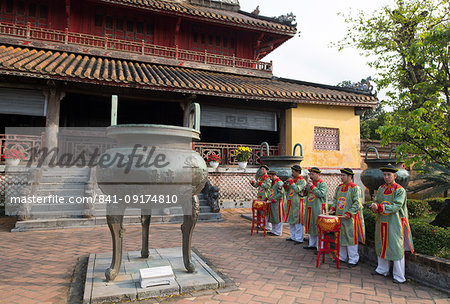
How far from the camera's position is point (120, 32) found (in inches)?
482

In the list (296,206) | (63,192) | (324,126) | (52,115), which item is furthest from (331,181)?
(52,115)

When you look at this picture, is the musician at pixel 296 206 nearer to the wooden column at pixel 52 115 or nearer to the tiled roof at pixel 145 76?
the tiled roof at pixel 145 76

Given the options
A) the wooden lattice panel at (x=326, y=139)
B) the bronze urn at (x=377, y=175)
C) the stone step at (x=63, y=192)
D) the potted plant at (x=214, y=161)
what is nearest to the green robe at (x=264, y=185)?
the bronze urn at (x=377, y=175)

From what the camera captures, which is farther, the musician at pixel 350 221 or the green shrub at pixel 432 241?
the musician at pixel 350 221

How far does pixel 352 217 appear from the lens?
4594 mm

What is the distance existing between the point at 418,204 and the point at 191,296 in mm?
7323

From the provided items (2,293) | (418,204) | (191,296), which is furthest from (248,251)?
(418,204)

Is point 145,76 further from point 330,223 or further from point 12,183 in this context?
point 330,223

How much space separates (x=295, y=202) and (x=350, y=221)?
5.57 ft

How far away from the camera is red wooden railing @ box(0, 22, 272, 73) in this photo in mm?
10406

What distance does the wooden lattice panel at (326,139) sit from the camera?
12188 millimetres

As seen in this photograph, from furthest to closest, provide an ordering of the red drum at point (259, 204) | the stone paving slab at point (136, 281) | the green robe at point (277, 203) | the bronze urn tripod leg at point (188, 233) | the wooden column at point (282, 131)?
1. the wooden column at point (282, 131)
2. the green robe at point (277, 203)
3. the red drum at point (259, 204)
4. the bronze urn tripod leg at point (188, 233)
5. the stone paving slab at point (136, 281)

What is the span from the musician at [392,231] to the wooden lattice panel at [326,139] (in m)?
8.01

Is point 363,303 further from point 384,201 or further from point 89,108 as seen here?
point 89,108
